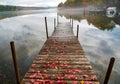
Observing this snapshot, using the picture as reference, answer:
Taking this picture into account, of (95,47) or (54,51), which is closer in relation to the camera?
(54,51)

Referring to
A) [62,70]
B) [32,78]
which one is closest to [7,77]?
[32,78]

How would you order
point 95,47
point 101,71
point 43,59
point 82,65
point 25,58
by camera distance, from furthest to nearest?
point 95,47
point 25,58
point 101,71
point 43,59
point 82,65

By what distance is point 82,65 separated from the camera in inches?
328

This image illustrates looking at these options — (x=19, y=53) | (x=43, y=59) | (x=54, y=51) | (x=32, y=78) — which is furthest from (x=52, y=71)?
(x=19, y=53)

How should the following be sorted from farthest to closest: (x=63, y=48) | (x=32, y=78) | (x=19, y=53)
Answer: (x=19, y=53)
(x=63, y=48)
(x=32, y=78)

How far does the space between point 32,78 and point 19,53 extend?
8245 mm

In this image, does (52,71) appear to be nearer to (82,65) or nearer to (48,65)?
(48,65)

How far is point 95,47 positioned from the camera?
1641 centimetres

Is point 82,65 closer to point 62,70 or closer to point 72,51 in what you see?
point 62,70

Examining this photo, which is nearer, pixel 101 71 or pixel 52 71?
pixel 52 71

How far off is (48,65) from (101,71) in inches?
187

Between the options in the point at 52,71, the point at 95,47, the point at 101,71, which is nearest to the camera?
the point at 52,71

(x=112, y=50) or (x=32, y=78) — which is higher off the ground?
(x=32, y=78)

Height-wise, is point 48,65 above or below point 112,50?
above
